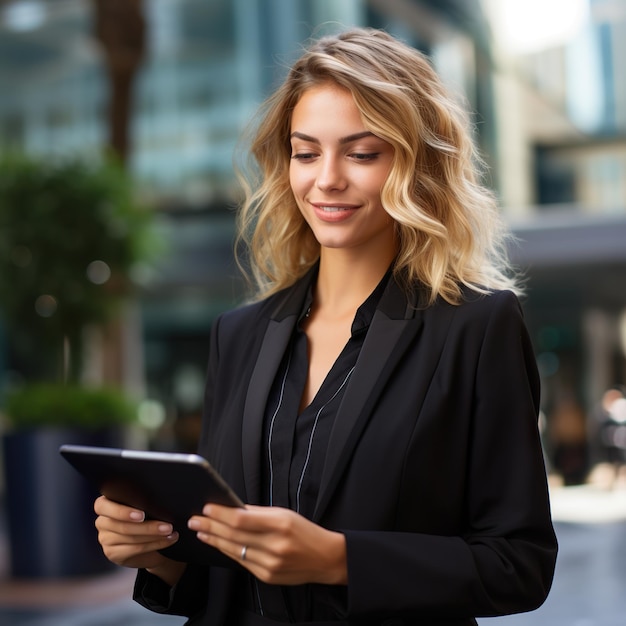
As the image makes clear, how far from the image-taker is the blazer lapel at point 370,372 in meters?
1.78

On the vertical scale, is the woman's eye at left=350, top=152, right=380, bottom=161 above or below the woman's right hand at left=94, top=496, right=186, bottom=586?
above

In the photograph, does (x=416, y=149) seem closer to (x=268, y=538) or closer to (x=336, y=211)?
(x=336, y=211)

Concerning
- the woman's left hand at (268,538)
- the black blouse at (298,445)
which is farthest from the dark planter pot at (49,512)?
the woman's left hand at (268,538)

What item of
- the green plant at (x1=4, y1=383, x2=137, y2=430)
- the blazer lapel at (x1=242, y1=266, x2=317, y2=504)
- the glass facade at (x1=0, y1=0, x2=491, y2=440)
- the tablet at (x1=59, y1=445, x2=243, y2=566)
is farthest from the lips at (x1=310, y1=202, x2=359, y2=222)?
the glass facade at (x1=0, y1=0, x2=491, y2=440)

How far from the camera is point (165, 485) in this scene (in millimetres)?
1604

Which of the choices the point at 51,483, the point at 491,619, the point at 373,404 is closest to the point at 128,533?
the point at 373,404

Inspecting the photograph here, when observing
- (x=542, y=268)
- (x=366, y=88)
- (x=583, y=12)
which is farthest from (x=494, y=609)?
(x=583, y=12)

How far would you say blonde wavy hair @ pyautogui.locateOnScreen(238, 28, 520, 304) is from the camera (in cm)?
189

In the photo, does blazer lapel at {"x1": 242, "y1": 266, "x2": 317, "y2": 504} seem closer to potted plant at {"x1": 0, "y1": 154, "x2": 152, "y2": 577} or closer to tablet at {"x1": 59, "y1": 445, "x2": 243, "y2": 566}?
tablet at {"x1": 59, "y1": 445, "x2": 243, "y2": 566}

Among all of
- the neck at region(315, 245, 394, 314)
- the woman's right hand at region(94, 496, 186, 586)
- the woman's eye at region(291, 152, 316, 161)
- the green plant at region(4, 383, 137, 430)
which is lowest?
the green plant at region(4, 383, 137, 430)

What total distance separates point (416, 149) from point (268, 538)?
2.55ft

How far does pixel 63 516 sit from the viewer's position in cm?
742

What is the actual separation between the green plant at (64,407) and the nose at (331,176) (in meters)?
6.09

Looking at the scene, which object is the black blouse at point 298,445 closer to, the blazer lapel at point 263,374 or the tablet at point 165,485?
the blazer lapel at point 263,374
